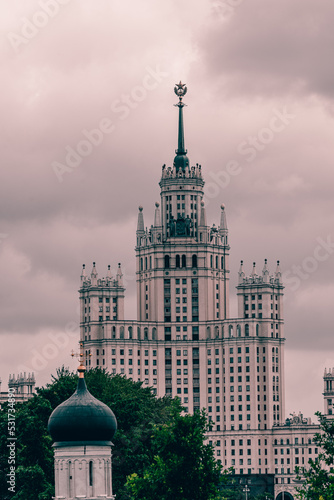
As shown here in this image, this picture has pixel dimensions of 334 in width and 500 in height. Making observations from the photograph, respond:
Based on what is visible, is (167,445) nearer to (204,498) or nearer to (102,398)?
(204,498)

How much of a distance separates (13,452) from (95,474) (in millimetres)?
41911

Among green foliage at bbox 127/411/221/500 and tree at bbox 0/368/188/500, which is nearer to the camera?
green foliage at bbox 127/411/221/500

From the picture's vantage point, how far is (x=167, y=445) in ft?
484

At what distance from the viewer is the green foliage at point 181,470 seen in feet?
474

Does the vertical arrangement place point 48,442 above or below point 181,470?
above

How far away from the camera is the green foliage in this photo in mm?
144500

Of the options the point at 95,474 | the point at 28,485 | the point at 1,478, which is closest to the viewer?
the point at 95,474

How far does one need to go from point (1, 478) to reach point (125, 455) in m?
16.6

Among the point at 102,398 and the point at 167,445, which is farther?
the point at 102,398

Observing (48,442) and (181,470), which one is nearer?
(181,470)

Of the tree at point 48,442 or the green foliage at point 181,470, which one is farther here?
the tree at point 48,442

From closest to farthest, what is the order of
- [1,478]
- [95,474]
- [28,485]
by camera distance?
[95,474], [28,485], [1,478]

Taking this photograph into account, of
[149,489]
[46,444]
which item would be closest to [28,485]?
[46,444]

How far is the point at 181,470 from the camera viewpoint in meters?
145
